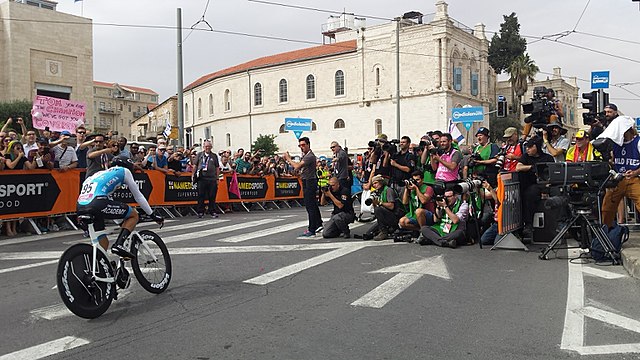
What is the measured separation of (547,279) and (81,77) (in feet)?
183

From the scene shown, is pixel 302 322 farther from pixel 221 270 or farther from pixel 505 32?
pixel 505 32

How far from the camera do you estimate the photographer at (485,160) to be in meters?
10.6

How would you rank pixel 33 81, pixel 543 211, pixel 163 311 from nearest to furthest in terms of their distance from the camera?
1. pixel 163 311
2. pixel 543 211
3. pixel 33 81

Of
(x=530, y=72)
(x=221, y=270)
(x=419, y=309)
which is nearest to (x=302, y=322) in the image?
(x=419, y=309)

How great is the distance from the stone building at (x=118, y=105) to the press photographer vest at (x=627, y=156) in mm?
116819

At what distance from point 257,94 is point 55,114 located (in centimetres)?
5782

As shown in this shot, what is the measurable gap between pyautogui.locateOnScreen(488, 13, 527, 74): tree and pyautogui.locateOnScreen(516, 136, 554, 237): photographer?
68229mm

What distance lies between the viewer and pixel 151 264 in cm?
636

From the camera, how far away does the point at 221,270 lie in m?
7.71

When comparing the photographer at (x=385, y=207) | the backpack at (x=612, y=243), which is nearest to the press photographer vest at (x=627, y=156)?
the backpack at (x=612, y=243)

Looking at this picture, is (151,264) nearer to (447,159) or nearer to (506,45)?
(447,159)

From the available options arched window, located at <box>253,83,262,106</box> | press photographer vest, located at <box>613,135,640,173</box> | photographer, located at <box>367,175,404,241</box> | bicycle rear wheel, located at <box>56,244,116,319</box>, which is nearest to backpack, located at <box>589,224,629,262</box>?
press photographer vest, located at <box>613,135,640,173</box>

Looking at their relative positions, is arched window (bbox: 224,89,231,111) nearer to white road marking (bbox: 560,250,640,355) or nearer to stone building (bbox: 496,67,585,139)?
stone building (bbox: 496,67,585,139)

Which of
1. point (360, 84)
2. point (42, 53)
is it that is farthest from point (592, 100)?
point (42, 53)
